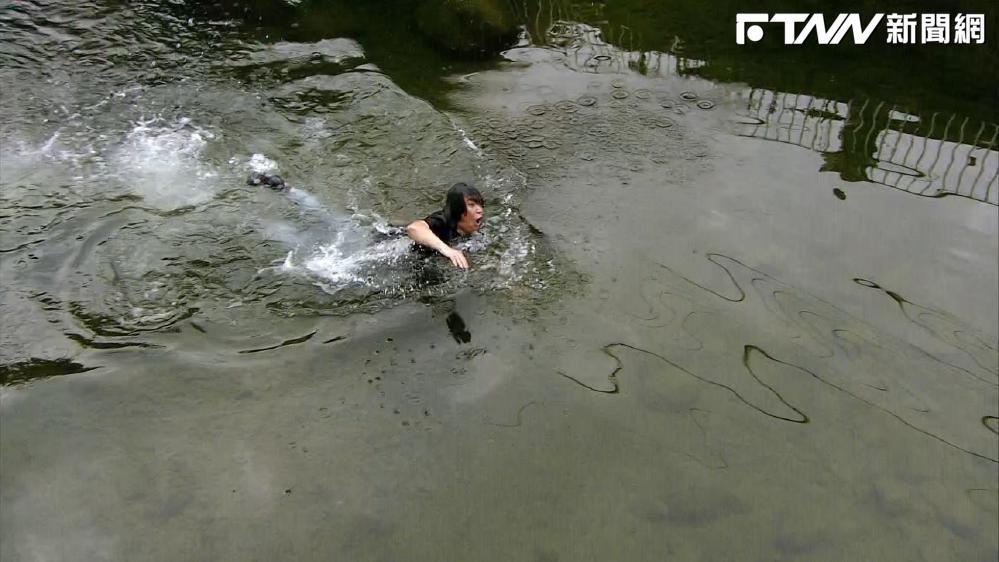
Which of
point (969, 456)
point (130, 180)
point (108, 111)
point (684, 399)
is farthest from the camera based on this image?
point (108, 111)

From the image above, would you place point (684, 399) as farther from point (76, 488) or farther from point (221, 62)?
point (221, 62)

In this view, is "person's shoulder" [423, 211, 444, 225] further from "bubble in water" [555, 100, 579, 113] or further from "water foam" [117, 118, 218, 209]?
"bubble in water" [555, 100, 579, 113]

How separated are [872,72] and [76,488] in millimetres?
8685

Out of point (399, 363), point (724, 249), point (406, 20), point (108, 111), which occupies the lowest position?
point (399, 363)

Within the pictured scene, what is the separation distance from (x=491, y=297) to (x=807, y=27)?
613cm

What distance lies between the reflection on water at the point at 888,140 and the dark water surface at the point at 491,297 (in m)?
0.04

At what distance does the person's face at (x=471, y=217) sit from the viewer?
17.7 ft

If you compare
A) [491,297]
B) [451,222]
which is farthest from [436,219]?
[491,297]

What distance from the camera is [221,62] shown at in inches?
315

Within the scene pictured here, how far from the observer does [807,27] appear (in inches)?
352

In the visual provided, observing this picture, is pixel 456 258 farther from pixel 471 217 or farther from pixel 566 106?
pixel 566 106

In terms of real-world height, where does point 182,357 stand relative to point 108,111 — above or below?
below

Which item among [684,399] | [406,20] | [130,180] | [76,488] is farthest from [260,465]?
[406,20]

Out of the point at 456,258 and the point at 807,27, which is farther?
the point at 807,27
